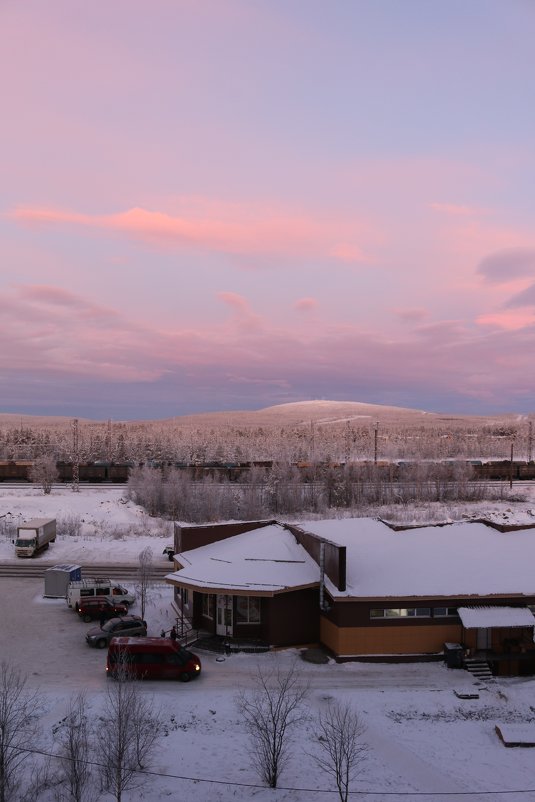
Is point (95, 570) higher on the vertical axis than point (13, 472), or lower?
lower

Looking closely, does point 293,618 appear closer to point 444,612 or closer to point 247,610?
point 247,610

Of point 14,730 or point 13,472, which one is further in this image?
point 13,472

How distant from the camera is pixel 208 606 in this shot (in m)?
28.5

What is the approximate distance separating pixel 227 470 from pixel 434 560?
6097cm

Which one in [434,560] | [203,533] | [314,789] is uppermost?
[203,533]

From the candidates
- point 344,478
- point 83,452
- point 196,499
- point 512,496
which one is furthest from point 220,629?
point 83,452

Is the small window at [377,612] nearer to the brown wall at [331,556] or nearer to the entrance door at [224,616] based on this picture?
the brown wall at [331,556]

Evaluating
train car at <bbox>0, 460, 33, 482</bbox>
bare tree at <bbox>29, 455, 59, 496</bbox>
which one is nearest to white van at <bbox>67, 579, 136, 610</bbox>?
bare tree at <bbox>29, 455, 59, 496</bbox>

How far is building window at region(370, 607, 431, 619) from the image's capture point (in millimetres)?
25547

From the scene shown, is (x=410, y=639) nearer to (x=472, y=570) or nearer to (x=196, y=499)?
(x=472, y=570)

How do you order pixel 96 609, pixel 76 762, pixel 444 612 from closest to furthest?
pixel 76 762 → pixel 444 612 → pixel 96 609

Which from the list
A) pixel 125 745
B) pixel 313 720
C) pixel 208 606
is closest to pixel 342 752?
pixel 313 720

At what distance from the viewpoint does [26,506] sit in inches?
2482

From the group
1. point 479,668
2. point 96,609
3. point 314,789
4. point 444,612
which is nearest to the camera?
point 314,789
